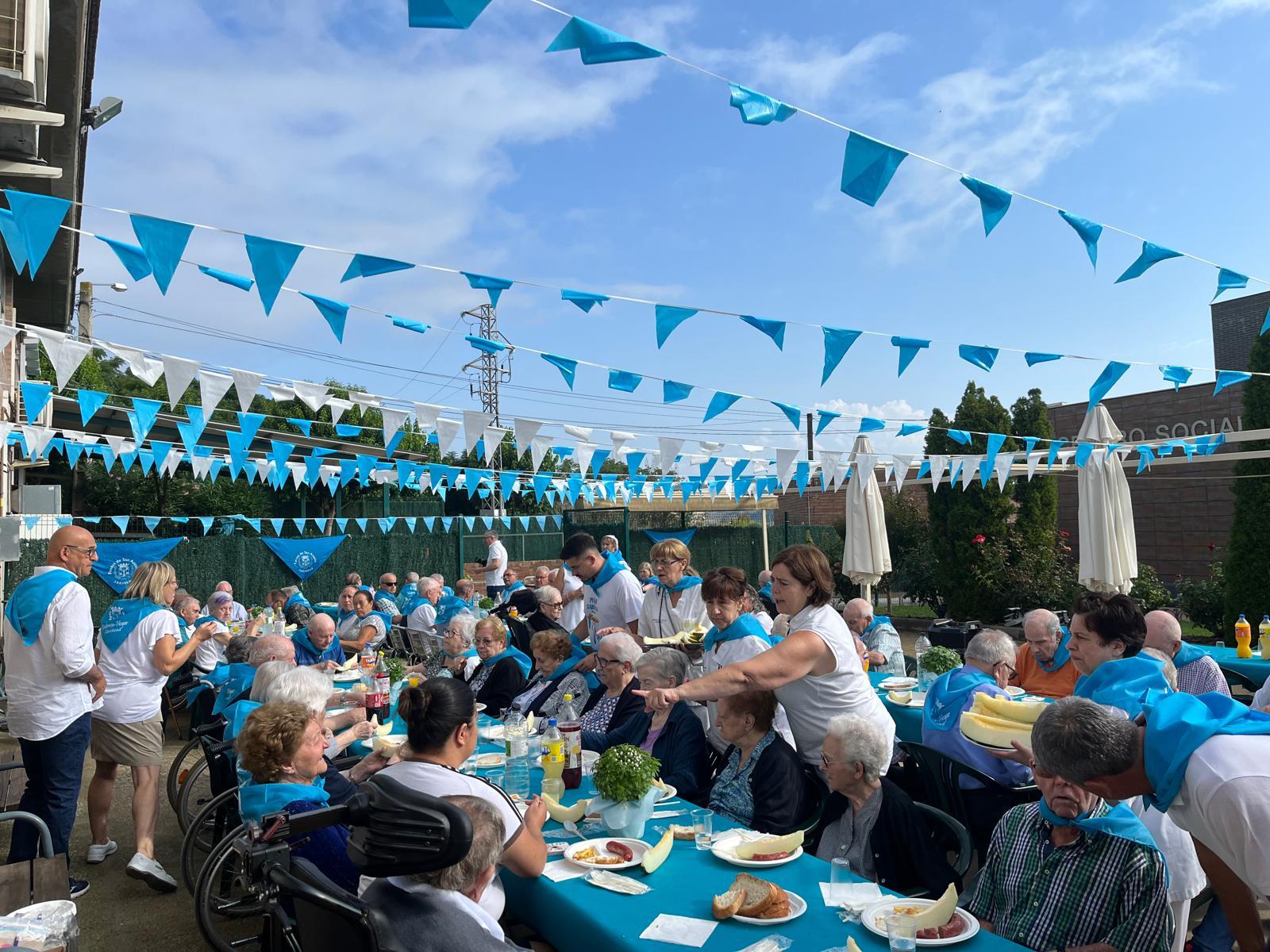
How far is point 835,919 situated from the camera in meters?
2.26

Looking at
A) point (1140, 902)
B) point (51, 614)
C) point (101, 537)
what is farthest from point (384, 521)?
point (1140, 902)

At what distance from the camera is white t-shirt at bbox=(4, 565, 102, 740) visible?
4414 mm

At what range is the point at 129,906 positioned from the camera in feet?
14.9

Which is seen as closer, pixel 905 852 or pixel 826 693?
pixel 905 852

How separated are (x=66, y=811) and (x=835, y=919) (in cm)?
405

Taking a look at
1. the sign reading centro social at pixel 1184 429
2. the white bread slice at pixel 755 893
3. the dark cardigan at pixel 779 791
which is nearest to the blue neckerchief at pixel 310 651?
the dark cardigan at pixel 779 791

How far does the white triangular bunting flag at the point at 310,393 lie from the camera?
7859mm

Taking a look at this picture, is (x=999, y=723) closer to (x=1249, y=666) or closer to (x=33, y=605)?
(x=1249, y=666)

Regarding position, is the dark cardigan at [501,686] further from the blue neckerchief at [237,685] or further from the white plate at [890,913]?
the white plate at [890,913]

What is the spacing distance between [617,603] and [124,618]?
10.5 ft

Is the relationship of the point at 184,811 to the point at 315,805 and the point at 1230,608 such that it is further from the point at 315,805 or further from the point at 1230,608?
the point at 1230,608

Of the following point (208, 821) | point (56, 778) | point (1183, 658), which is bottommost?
point (208, 821)

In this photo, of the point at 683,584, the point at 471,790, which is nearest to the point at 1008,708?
the point at 471,790

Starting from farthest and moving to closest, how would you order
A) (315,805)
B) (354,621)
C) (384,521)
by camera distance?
(384,521) < (354,621) < (315,805)
